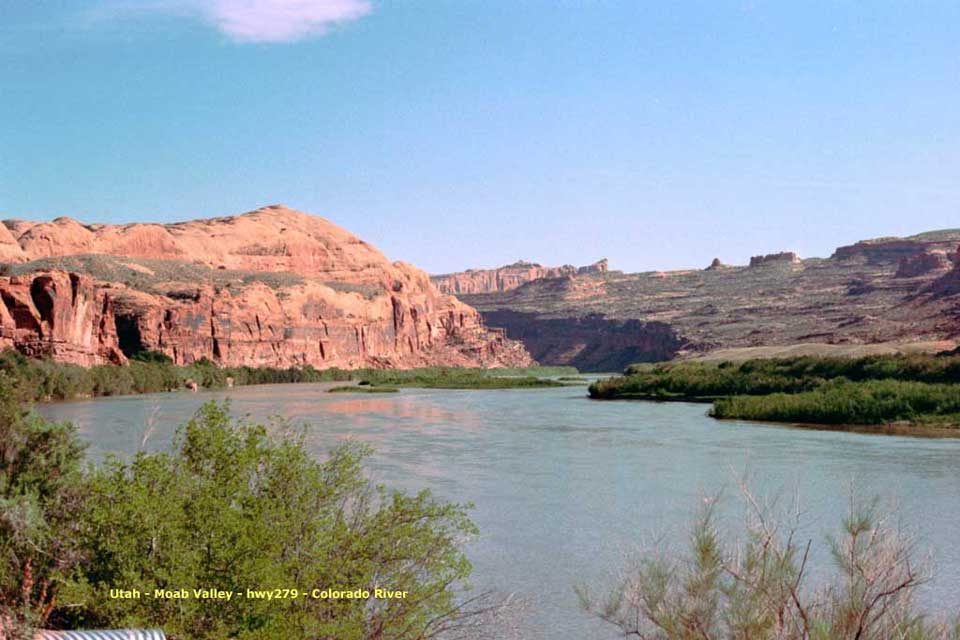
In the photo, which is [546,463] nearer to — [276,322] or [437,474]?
[437,474]

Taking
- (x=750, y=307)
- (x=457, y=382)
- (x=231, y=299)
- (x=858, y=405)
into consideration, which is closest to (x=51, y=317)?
(x=231, y=299)

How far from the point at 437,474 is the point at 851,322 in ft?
174

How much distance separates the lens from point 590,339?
114 metres

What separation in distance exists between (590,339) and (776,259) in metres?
30.3

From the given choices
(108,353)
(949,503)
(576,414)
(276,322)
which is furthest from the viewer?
(276,322)

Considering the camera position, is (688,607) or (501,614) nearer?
(688,607)

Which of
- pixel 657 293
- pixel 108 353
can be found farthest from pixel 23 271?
pixel 657 293

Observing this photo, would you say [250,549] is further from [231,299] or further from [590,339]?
[590,339]

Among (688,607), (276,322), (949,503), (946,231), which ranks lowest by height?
(949,503)

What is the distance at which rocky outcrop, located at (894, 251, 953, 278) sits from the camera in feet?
290

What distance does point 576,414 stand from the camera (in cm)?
3425

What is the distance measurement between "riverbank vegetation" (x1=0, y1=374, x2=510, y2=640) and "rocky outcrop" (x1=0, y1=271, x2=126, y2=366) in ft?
152

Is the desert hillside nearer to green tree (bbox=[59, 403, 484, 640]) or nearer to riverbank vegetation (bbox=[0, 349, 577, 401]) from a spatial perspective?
riverbank vegetation (bbox=[0, 349, 577, 401])

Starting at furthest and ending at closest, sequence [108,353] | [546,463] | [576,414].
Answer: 1. [108,353]
2. [576,414]
3. [546,463]
